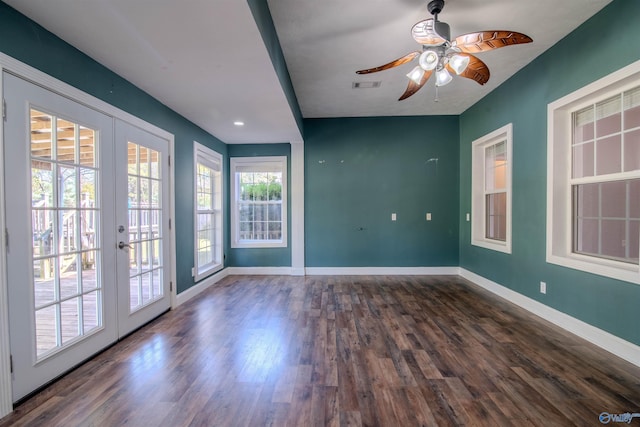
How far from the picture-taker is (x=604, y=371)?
212cm

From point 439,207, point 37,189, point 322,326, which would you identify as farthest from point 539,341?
point 37,189

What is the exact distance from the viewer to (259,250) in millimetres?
5395

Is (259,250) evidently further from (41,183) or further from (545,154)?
(545,154)

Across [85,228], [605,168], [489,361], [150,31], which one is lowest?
[489,361]

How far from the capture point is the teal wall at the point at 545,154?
2334mm

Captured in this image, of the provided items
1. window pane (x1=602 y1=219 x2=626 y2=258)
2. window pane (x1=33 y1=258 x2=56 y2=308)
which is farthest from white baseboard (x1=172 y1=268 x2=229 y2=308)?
window pane (x1=602 y1=219 x2=626 y2=258)

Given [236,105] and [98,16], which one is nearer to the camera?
[98,16]

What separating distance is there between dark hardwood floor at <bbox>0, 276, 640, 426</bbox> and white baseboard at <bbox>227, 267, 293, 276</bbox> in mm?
1923

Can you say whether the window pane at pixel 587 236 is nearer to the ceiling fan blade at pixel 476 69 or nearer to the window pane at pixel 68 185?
the ceiling fan blade at pixel 476 69

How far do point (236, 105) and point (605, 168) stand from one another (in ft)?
12.5

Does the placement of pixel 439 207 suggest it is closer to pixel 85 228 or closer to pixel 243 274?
pixel 243 274

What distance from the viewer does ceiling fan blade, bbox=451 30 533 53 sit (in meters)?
2.09

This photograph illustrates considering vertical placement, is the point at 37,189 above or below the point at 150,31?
below

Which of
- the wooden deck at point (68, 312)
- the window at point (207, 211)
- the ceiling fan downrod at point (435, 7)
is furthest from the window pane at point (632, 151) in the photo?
the window at point (207, 211)
